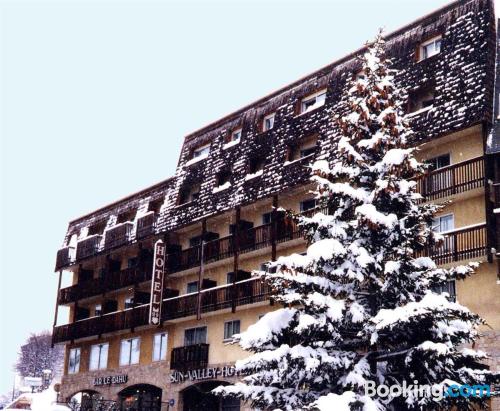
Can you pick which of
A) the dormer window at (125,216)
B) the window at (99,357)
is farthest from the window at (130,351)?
the dormer window at (125,216)

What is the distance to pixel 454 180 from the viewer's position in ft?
79.5

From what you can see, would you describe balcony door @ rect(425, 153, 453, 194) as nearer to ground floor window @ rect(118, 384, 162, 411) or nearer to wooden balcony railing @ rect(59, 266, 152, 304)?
wooden balcony railing @ rect(59, 266, 152, 304)

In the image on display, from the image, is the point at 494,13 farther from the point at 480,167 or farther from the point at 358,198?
the point at 358,198

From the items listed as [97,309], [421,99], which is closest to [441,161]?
[421,99]

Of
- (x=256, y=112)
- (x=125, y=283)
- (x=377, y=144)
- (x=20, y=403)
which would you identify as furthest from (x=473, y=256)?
(x=20, y=403)

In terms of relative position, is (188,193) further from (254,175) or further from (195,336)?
(195,336)

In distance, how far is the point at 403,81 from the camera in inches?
1101

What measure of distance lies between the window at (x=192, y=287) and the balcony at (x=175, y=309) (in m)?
1.45

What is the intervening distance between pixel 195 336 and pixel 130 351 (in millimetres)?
5680

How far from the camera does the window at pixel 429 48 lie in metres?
28.2

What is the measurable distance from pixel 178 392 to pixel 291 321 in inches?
715

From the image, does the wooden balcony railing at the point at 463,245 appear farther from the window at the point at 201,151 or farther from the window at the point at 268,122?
the window at the point at 201,151

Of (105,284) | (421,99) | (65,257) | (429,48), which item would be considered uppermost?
(429,48)

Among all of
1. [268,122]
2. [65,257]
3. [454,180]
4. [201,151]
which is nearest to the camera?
[454,180]
